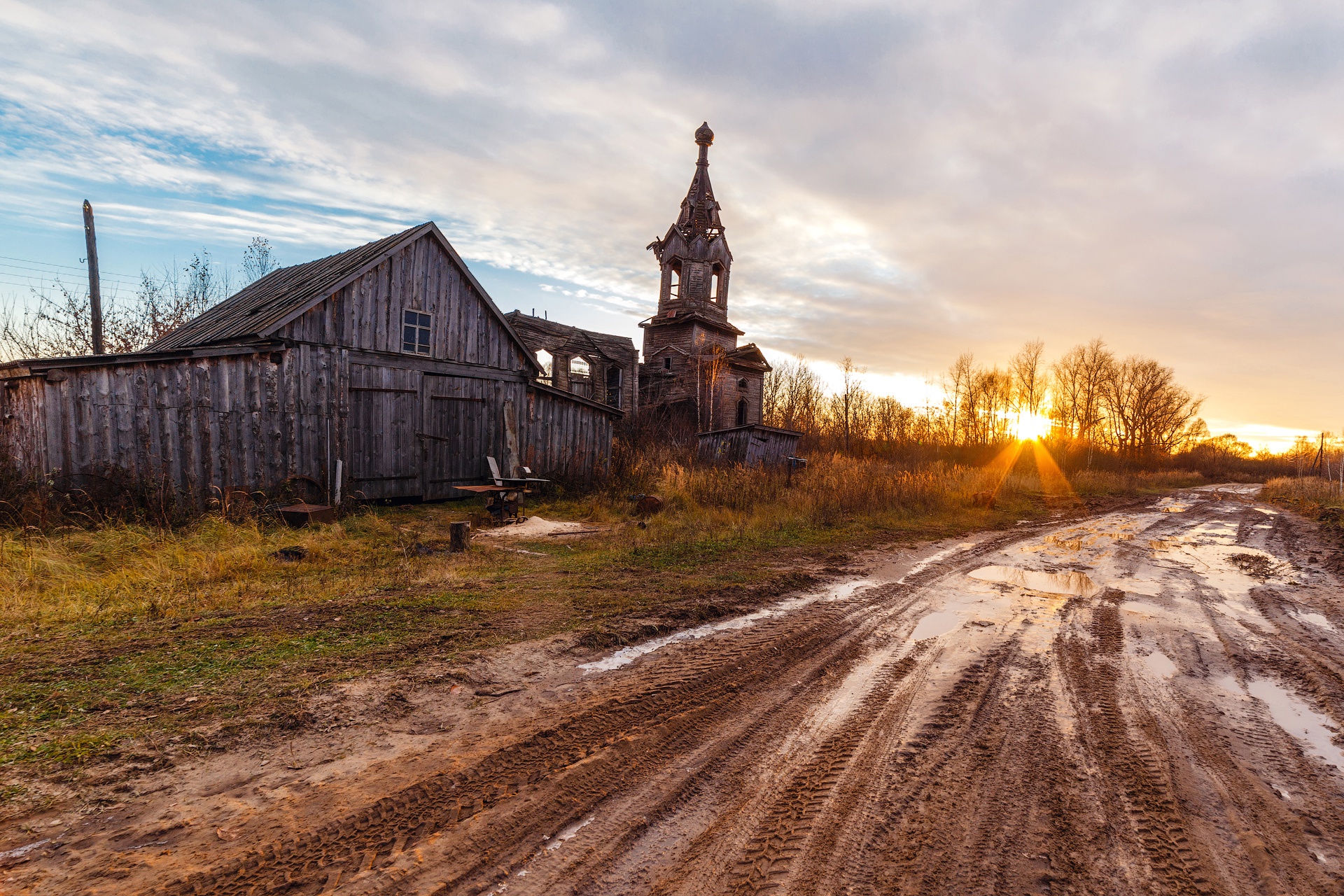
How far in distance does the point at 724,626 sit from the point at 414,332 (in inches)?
456

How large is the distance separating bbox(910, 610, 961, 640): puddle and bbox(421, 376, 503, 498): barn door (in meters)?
11.7

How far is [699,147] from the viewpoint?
109ft

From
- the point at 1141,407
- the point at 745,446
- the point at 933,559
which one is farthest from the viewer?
the point at 1141,407

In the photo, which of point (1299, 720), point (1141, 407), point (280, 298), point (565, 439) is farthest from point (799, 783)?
point (1141, 407)

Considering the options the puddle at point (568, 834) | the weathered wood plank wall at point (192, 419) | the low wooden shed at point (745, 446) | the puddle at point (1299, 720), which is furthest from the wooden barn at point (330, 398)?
the puddle at point (1299, 720)

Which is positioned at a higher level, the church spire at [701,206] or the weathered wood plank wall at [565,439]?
the church spire at [701,206]

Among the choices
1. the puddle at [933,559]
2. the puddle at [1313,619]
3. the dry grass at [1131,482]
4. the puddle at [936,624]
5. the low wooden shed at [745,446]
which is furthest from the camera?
the dry grass at [1131,482]

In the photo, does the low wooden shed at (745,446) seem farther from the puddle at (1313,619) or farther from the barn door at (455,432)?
the puddle at (1313,619)

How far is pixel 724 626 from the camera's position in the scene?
5.40 metres

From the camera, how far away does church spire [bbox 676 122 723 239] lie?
32.4 metres

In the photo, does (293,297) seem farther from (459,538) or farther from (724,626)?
(724,626)

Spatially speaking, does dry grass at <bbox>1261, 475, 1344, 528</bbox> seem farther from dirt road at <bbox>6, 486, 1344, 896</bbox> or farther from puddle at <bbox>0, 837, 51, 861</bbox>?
puddle at <bbox>0, 837, 51, 861</bbox>

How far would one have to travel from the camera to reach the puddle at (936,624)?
530 centimetres

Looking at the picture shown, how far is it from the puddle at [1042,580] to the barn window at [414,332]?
1230 cm
